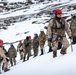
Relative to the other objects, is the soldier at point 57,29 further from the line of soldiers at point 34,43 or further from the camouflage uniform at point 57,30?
the line of soldiers at point 34,43

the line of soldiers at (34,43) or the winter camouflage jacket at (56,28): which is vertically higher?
the winter camouflage jacket at (56,28)

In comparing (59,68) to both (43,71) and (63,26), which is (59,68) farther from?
(63,26)

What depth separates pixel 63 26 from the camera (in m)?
9.58

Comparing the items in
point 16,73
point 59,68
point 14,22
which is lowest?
point 14,22

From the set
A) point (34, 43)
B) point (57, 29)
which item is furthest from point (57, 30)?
point (34, 43)

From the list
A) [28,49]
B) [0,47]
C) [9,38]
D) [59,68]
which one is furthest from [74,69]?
[9,38]

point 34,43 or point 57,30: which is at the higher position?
point 57,30

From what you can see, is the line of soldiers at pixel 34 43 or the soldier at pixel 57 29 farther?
the line of soldiers at pixel 34 43

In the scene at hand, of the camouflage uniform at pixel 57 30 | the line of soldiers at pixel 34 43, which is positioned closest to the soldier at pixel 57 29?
the camouflage uniform at pixel 57 30

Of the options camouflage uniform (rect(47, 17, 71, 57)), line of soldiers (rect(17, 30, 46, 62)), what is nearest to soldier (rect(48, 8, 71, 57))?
camouflage uniform (rect(47, 17, 71, 57))

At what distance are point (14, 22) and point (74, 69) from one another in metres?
37.7

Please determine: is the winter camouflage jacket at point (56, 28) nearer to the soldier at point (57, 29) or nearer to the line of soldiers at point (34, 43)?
the soldier at point (57, 29)

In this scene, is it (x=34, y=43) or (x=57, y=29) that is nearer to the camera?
(x=57, y=29)

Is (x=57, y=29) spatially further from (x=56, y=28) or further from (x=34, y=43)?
(x=34, y=43)
